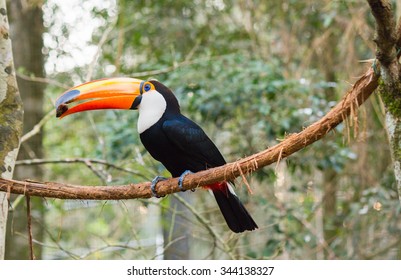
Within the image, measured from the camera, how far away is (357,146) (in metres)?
4.26

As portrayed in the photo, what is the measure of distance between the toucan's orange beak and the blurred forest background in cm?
57

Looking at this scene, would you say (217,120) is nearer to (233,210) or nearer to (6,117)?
(233,210)

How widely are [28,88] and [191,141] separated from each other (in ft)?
6.23

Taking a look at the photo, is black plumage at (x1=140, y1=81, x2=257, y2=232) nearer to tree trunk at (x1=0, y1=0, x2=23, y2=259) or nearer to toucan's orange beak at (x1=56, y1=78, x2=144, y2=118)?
toucan's orange beak at (x1=56, y1=78, x2=144, y2=118)

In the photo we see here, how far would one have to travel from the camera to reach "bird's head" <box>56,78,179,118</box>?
2.17 metres

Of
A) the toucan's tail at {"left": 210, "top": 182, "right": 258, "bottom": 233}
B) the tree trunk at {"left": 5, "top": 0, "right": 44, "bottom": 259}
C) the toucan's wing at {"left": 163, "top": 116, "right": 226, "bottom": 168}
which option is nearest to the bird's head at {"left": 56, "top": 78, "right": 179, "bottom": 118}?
the toucan's wing at {"left": 163, "top": 116, "right": 226, "bottom": 168}

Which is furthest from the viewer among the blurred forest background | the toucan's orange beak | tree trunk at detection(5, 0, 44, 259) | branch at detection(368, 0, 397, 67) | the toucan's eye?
tree trunk at detection(5, 0, 44, 259)

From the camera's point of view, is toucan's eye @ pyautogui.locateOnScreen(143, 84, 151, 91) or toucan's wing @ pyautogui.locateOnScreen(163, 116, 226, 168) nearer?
toucan's wing @ pyautogui.locateOnScreen(163, 116, 226, 168)

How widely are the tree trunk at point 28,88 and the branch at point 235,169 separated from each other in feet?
5.43

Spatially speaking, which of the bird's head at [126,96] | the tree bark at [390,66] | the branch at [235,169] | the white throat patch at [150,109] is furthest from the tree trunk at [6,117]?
the tree bark at [390,66]

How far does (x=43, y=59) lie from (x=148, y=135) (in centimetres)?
187

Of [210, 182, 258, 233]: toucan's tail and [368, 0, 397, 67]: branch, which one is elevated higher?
[368, 0, 397, 67]: branch

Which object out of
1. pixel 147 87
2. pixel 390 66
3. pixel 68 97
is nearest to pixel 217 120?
pixel 147 87
